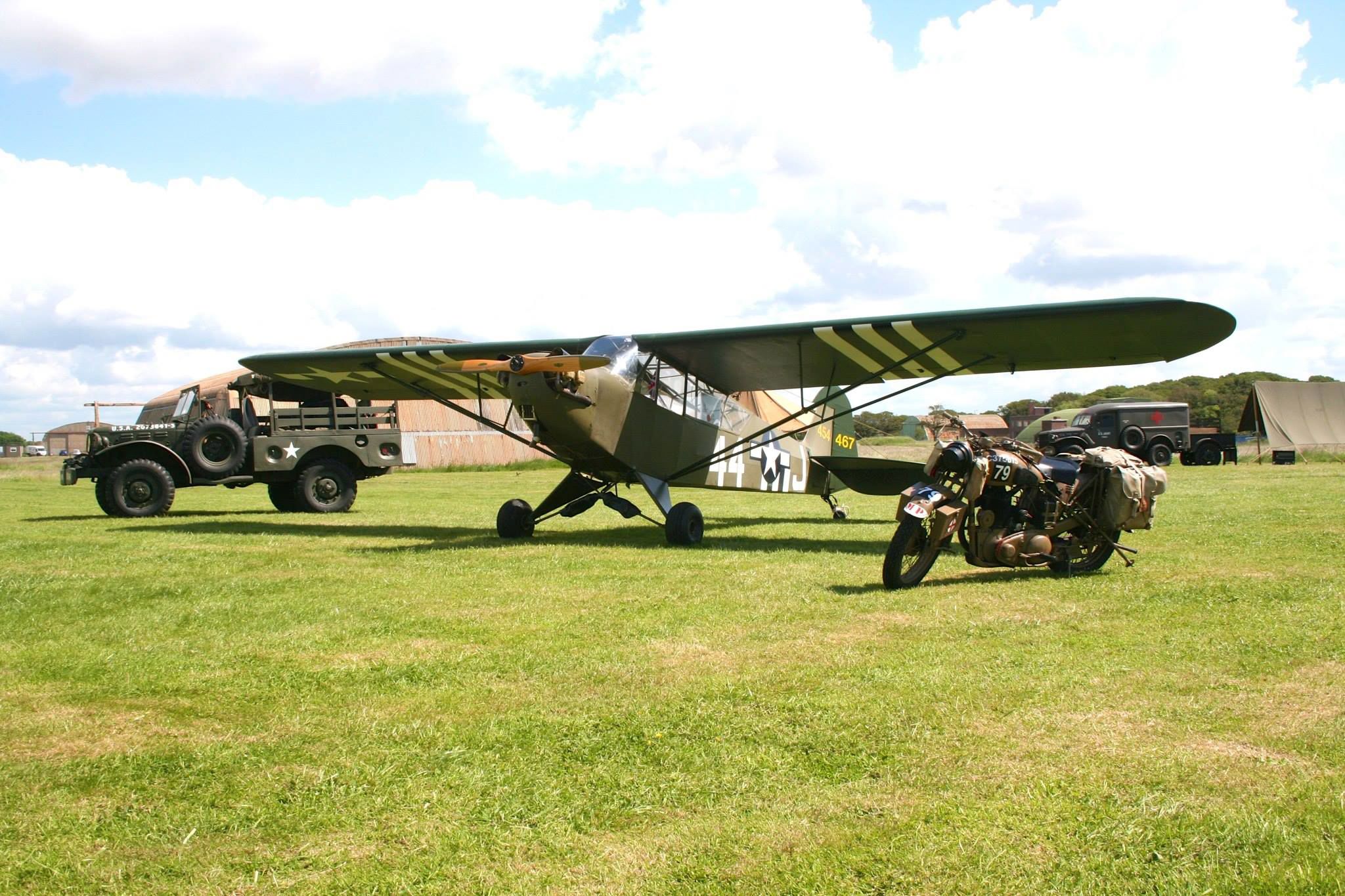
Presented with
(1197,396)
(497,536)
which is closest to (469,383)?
(497,536)

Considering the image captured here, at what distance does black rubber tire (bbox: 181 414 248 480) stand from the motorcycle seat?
41.6 ft

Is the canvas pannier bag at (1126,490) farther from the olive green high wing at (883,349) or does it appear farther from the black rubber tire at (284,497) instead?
the black rubber tire at (284,497)

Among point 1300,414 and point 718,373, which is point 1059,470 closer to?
point 718,373

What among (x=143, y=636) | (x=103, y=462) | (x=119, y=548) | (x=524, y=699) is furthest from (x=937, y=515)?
(x=103, y=462)

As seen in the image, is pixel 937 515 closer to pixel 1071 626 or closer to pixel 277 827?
pixel 1071 626

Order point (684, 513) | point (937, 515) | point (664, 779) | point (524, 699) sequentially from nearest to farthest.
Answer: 1. point (664, 779)
2. point (524, 699)
3. point (937, 515)
4. point (684, 513)

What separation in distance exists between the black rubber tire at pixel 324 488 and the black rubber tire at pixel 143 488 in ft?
6.56

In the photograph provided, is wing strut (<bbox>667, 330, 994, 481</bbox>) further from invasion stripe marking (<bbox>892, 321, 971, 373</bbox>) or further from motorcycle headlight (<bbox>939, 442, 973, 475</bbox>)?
motorcycle headlight (<bbox>939, 442, 973, 475</bbox>)

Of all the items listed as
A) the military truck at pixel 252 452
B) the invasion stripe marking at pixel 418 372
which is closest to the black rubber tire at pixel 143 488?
the military truck at pixel 252 452

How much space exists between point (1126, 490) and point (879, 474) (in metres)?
5.25

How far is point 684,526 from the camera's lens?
11.5m

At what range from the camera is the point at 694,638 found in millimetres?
5809

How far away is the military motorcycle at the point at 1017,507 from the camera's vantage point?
769cm

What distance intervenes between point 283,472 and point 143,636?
11.7m
